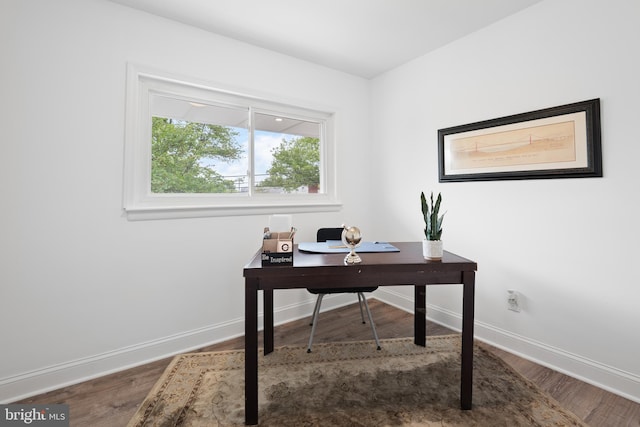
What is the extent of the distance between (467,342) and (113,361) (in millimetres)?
2242

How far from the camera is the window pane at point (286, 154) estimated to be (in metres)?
2.76

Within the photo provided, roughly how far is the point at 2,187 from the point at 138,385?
1.42 metres

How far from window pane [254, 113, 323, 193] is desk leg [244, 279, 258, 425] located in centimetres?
145

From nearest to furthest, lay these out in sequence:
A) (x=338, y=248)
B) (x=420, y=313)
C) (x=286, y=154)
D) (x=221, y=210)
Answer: (x=338, y=248) → (x=420, y=313) → (x=221, y=210) → (x=286, y=154)

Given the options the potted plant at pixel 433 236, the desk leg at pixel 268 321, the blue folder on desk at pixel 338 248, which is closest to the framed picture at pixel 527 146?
the potted plant at pixel 433 236

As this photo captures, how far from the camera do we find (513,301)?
2188mm

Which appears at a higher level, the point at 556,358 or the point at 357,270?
the point at 357,270

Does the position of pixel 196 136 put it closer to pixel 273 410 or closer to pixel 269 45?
pixel 269 45

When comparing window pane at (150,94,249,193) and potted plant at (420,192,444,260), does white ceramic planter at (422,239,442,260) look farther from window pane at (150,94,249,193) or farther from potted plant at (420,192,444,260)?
window pane at (150,94,249,193)

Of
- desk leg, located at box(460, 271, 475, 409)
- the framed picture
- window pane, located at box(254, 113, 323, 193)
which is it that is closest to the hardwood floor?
desk leg, located at box(460, 271, 475, 409)

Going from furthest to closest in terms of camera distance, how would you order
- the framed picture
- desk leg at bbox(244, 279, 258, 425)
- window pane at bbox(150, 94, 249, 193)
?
1. window pane at bbox(150, 94, 249, 193)
2. the framed picture
3. desk leg at bbox(244, 279, 258, 425)

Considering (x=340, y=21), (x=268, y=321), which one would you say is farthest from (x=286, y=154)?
(x=268, y=321)

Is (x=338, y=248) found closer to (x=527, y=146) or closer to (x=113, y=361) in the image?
(x=527, y=146)

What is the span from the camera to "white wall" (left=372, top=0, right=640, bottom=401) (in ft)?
5.59
